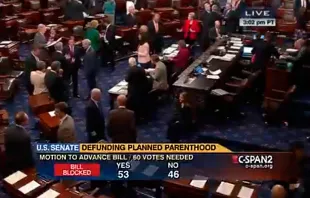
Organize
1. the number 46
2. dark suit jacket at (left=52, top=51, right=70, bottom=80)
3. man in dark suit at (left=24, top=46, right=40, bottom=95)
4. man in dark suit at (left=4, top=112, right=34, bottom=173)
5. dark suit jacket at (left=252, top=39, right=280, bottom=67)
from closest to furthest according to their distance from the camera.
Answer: the number 46 → man in dark suit at (left=4, top=112, right=34, bottom=173) → man in dark suit at (left=24, top=46, right=40, bottom=95) → dark suit jacket at (left=52, top=51, right=70, bottom=80) → dark suit jacket at (left=252, top=39, right=280, bottom=67)

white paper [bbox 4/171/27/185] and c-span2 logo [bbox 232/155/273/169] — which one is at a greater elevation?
c-span2 logo [bbox 232/155/273/169]

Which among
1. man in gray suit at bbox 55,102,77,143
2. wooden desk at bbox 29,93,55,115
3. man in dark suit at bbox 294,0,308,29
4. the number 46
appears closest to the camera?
the number 46

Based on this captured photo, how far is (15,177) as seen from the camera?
8.49m

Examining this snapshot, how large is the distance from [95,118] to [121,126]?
54cm

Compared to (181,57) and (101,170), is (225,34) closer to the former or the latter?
(181,57)

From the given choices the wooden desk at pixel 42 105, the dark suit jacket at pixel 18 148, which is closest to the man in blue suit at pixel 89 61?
the wooden desk at pixel 42 105

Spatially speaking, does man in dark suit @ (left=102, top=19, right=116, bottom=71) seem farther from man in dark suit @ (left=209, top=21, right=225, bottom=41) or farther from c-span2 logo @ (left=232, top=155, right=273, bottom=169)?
c-span2 logo @ (left=232, top=155, right=273, bottom=169)

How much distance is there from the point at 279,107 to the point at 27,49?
7672 millimetres

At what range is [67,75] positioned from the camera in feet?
42.1

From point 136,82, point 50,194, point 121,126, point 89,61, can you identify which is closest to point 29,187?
point 50,194

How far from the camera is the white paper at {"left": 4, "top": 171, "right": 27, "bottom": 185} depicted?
8.39m

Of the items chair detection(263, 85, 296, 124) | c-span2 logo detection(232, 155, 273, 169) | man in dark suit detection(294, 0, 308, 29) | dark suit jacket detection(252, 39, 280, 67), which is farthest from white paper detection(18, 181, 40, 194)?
man in dark suit detection(294, 0, 308, 29)

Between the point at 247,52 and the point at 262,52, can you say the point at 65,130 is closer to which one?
the point at 262,52

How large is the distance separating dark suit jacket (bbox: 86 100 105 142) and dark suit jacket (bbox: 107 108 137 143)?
0.32 metres
